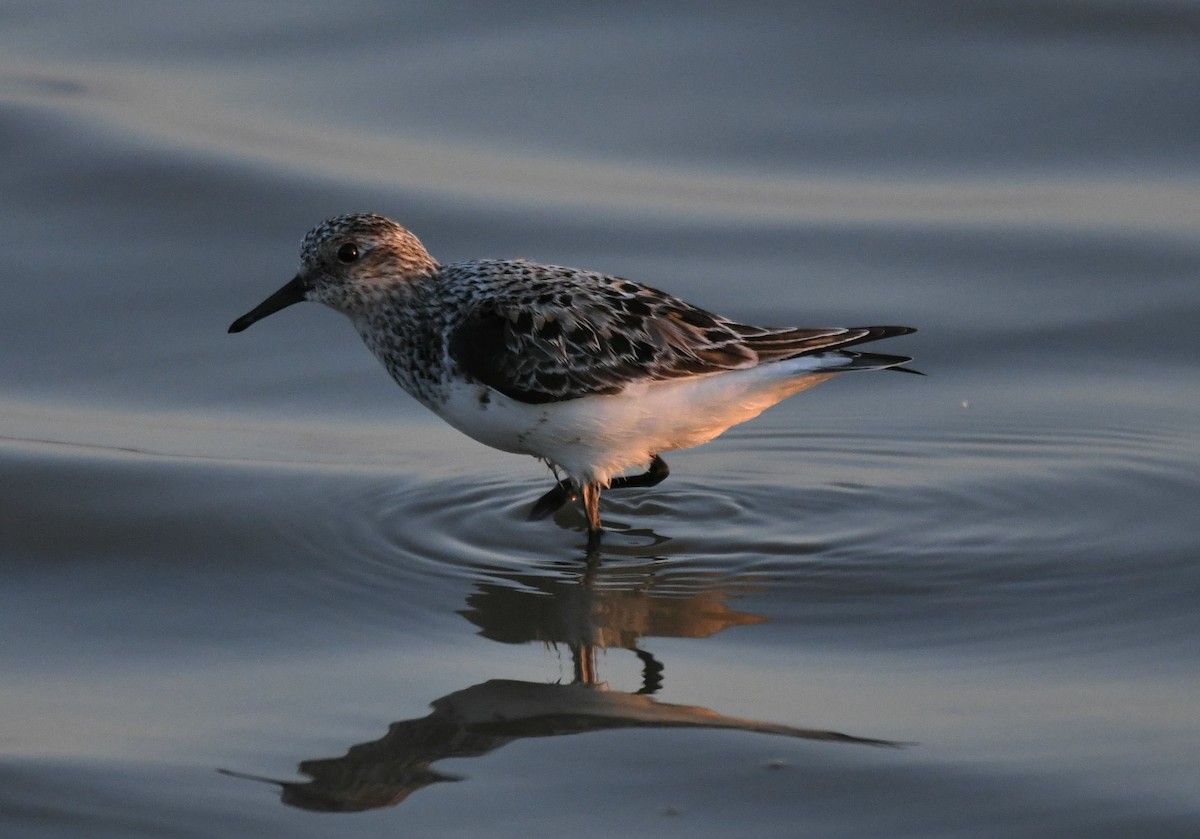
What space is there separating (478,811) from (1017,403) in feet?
15.3

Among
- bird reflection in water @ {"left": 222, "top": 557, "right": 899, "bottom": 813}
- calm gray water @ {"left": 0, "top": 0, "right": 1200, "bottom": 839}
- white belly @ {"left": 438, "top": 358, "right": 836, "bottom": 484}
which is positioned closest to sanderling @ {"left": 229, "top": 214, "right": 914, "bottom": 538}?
white belly @ {"left": 438, "top": 358, "right": 836, "bottom": 484}

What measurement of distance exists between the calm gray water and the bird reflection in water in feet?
0.07

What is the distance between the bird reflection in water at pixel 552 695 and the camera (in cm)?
542

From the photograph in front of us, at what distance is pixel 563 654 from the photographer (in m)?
6.45

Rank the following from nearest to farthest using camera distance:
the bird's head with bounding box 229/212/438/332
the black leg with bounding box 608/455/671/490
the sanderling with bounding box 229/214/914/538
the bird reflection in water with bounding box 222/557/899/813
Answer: the bird reflection in water with bounding box 222/557/899/813
the sanderling with bounding box 229/214/914/538
the bird's head with bounding box 229/212/438/332
the black leg with bounding box 608/455/671/490

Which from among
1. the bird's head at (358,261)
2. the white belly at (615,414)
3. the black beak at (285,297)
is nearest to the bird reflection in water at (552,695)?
the white belly at (615,414)

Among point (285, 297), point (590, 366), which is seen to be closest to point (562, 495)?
point (590, 366)

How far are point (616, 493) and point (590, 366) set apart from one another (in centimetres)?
107

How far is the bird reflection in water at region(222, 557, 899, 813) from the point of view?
213 inches

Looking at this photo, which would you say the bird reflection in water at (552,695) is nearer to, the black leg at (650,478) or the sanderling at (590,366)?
the sanderling at (590,366)

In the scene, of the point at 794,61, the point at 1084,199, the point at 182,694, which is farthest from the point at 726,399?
the point at 794,61

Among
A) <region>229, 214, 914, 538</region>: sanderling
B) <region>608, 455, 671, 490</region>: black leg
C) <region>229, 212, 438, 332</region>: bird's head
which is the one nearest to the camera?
<region>229, 214, 914, 538</region>: sanderling

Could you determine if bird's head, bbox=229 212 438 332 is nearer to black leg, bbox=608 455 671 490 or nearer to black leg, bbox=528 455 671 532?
black leg, bbox=528 455 671 532

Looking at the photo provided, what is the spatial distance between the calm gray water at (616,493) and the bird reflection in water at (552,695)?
0.02 m
